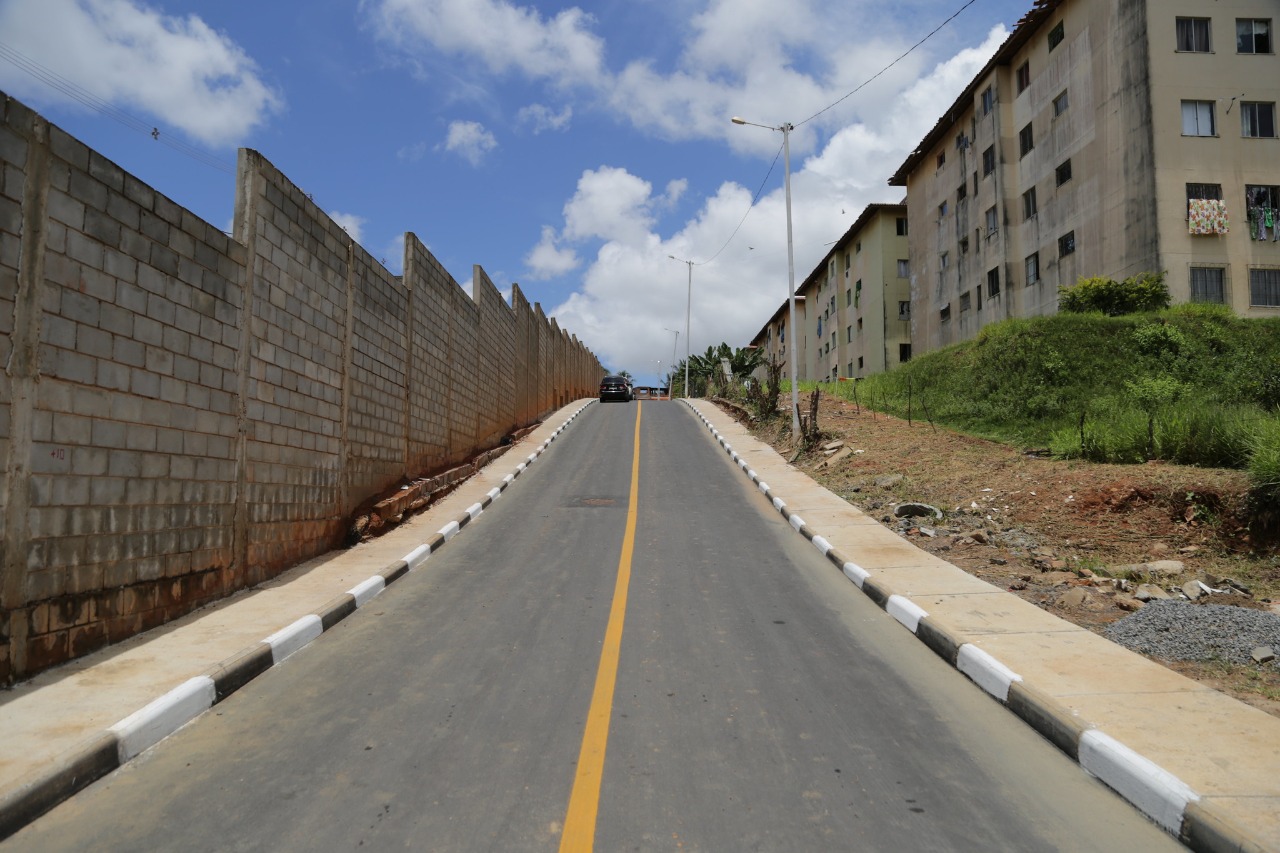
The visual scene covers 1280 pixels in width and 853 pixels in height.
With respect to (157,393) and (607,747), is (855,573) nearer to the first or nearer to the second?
(607,747)

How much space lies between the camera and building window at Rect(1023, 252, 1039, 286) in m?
31.3

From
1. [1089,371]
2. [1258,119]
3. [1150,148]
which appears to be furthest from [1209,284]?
[1089,371]

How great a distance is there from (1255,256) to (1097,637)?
25953mm

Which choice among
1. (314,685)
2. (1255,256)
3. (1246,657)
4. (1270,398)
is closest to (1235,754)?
(1246,657)

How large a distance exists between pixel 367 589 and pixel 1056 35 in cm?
3377

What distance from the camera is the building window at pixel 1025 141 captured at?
3172cm

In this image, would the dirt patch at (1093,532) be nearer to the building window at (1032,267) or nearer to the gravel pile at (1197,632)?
the gravel pile at (1197,632)

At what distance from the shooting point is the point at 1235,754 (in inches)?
152

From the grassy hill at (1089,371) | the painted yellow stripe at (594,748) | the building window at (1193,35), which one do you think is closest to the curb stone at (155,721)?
the painted yellow stripe at (594,748)

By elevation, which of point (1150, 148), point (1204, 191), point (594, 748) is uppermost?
point (1150, 148)

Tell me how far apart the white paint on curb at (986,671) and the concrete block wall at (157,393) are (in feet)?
21.2

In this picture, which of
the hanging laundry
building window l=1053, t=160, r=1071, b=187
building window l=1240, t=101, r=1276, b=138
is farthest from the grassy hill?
building window l=1053, t=160, r=1071, b=187

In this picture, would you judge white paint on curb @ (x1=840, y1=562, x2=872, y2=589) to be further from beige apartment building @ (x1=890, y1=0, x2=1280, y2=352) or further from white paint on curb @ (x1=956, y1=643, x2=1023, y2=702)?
beige apartment building @ (x1=890, y1=0, x2=1280, y2=352)

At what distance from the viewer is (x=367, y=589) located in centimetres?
782
